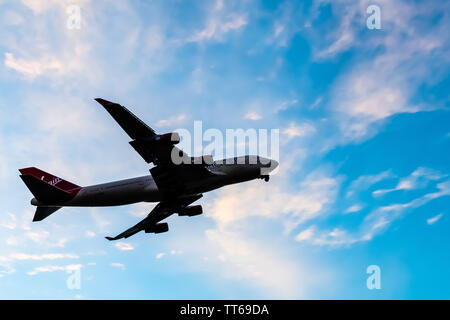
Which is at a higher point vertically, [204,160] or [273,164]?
[273,164]

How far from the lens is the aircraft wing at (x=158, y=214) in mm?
47031

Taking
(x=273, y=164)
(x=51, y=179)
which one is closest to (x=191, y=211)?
(x=273, y=164)

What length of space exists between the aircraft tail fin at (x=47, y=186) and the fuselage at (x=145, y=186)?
0.55 metres

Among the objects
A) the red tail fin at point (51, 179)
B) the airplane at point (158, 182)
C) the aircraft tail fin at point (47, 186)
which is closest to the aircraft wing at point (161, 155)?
the airplane at point (158, 182)

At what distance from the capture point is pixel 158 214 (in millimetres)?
49344

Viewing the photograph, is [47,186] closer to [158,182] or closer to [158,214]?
[158,182]

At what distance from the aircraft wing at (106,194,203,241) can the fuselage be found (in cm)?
371

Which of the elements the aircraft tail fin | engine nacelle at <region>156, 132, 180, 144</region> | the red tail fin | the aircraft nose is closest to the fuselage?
→ the aircraft tail fin

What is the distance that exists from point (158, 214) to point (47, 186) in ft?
43.3

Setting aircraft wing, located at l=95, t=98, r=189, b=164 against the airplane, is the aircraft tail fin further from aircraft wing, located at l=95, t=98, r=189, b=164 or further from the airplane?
aircraft wing, located at l=95, t=98, r=189, b=164

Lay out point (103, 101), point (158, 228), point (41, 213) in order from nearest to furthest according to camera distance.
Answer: point (103, 101) < point (41, 213) < point (158, 228)
